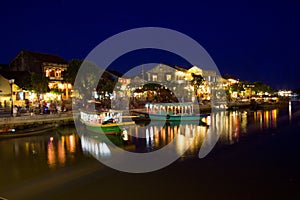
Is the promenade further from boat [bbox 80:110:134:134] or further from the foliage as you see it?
the foliage

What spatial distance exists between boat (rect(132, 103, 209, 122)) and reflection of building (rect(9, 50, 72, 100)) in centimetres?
1290

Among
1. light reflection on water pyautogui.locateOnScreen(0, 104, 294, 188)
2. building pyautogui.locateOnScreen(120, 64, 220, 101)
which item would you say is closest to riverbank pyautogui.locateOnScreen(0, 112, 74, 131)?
light reflection on water pyautogui.locateOnScreen(0, 104, 294, 188)

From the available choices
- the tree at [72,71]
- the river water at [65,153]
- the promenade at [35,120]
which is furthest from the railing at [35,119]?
the tree at [72,71]

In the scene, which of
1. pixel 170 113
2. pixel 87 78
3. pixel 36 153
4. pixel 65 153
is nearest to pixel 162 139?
pixel 65 153

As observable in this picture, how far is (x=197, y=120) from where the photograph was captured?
1256 inches

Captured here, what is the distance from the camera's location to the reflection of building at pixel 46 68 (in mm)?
41125

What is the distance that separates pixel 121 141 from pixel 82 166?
553cm

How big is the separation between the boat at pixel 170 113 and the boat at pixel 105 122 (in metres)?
10.6

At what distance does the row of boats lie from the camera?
23031 millimetres

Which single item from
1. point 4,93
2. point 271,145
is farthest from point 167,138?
point 4,93

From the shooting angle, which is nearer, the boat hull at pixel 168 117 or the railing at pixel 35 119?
the railing at pixel 35 119

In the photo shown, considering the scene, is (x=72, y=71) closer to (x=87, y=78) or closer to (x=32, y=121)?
(x=87, y=78)

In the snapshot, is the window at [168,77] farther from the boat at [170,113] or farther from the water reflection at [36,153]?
the water reflection at [36,153]

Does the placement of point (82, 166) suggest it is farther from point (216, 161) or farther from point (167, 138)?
point (167, 138)
